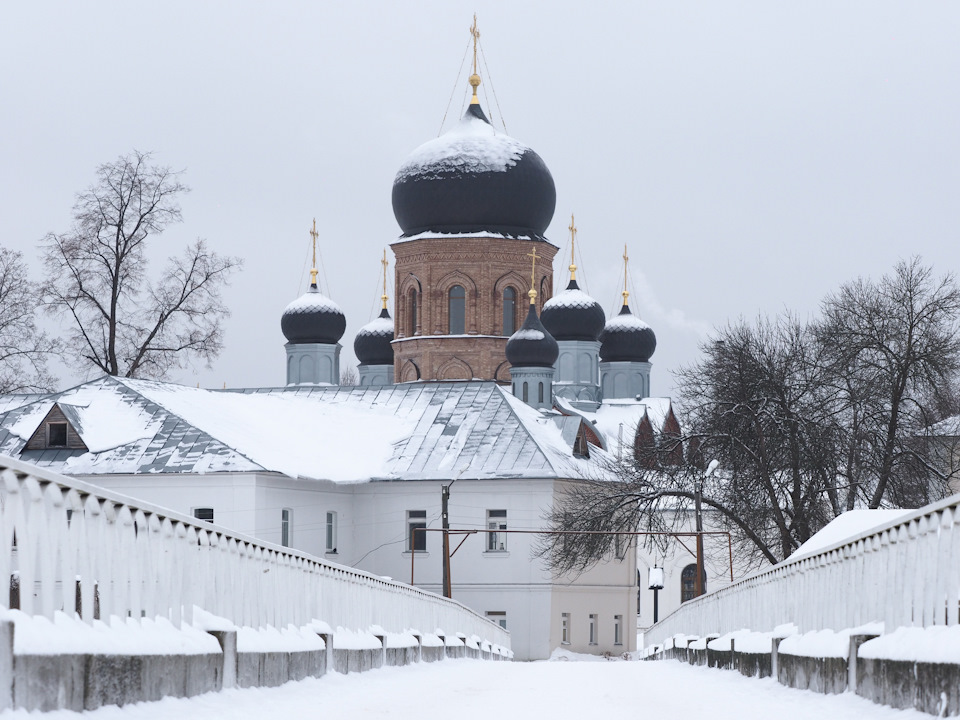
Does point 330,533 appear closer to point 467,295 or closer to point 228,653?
point 467,295

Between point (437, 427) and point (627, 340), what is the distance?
86.0 ft

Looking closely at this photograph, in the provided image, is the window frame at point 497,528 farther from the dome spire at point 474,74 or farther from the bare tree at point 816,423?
the dome spire at point 474,74

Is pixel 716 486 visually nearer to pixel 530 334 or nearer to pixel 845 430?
pixel 845 430

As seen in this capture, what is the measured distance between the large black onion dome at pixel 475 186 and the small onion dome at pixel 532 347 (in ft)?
16.9

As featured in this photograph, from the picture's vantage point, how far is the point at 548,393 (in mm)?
64062

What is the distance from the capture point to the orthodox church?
46.8m

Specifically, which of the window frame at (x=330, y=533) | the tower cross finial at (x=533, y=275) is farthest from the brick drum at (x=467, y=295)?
the window frame at (x=330, y=533)

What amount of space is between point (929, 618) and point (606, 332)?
7032 centimetres

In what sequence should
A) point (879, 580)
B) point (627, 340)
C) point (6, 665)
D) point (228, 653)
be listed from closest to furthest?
1. point (6, 665)
2. point (228, 653)
3. point (879, 580)
4. point (627, 340)

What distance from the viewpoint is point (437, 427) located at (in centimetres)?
5481

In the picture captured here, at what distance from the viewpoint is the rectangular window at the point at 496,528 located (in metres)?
51.4

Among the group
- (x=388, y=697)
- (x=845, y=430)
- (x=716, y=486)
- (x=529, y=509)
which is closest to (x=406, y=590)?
(x=388, y=697)

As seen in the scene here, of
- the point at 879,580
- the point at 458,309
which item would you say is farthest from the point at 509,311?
the point at 879,580

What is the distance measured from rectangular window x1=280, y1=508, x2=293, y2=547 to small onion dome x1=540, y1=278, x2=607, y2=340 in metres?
25.6
